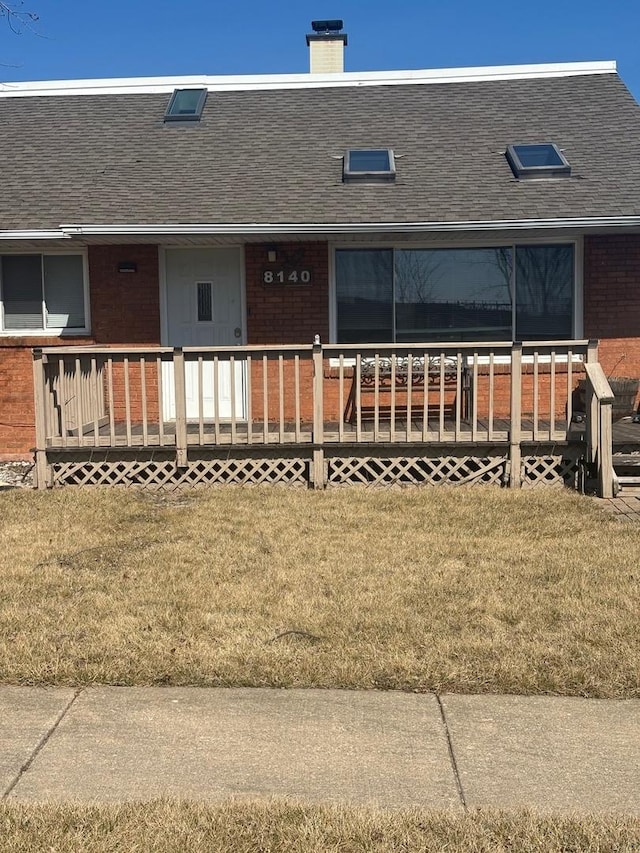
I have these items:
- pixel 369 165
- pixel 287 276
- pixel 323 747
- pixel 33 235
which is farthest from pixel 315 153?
pixel 323 747

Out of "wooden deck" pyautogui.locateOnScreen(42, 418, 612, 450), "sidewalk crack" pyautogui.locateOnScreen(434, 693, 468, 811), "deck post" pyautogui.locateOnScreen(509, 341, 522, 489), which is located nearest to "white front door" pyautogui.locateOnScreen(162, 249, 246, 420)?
"wooden deck" pyautogui.locateOnScreen(42, 418, 612, 450)

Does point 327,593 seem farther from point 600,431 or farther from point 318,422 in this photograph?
point 600,431

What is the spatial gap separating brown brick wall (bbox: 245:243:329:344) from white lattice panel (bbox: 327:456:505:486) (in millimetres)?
2575

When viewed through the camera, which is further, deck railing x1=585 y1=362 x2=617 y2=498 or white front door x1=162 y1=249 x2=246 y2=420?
white front door x1=162 y1=249 x2=246 y2=420

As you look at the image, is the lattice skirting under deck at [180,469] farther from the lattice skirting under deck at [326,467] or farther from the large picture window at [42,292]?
the large picture window at [42,292]

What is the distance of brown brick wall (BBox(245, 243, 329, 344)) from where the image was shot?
34.3 ft

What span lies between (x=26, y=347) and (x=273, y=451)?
4094mm

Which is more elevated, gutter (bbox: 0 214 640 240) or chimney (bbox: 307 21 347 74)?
chimney (bbox: 307 21 347 74)

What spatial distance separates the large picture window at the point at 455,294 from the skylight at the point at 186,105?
406cm

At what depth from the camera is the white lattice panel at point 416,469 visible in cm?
850

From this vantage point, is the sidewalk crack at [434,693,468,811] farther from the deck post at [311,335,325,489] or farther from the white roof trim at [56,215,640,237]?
the white roof trim at [56,215,640,237]

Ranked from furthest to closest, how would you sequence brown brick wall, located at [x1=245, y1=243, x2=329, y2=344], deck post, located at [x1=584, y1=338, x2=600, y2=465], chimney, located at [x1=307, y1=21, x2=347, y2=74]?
chimney, located at [x1=307, y1=21, x2=347, y2=74], brown brick wall, located at [x1=245, y1=243, x2=329, y2=344], deck post, located at [x1=584, y1=338, x2=600, y2=465]

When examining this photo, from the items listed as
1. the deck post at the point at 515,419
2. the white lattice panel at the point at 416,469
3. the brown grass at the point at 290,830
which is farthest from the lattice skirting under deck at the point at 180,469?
the brown grass at the point at 290,830

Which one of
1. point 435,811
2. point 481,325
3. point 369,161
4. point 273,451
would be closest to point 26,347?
point 273,451
